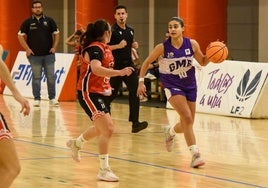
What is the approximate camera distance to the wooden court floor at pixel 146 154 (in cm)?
830

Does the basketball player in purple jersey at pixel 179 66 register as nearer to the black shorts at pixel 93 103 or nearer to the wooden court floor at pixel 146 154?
the wooden court floor at pixel 146 154

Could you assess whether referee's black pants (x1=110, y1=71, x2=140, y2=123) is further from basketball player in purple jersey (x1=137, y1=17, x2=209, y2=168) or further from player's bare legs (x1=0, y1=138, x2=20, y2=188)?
player's bare legs (x1=0, y1=138, x2=20, y2=188)

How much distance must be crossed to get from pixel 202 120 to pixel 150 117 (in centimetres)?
117

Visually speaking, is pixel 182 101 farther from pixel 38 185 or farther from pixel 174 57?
pixel 38 185

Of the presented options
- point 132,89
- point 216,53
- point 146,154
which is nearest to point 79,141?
point 146,154

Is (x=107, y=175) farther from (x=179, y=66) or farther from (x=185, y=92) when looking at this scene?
(x=179, y=66)

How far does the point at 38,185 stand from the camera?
7.98 metres

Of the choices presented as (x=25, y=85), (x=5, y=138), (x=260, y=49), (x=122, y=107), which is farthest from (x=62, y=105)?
(x=5, y=138)

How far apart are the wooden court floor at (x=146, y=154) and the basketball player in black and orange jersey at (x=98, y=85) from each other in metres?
0.35

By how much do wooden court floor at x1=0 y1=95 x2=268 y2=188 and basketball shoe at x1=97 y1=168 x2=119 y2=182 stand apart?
0.08 m

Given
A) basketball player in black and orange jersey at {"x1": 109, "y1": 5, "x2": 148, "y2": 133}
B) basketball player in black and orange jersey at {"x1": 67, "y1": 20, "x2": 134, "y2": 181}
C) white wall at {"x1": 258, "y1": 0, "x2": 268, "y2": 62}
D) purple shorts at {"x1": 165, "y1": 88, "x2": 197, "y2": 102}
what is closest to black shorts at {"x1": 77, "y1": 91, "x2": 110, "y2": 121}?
basketball player in black and orange jersey at {"x1": 67, "y1": 20, "x2": 134, "y2": 181}

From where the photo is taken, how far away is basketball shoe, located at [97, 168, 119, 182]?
827 centimetres

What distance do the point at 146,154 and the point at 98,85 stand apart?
81.6 inches

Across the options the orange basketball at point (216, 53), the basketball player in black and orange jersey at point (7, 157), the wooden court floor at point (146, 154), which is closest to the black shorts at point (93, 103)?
the wooden court floor at point (146, 154)
